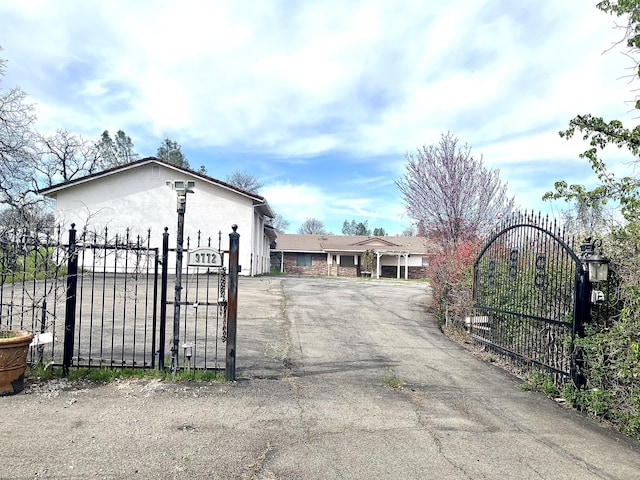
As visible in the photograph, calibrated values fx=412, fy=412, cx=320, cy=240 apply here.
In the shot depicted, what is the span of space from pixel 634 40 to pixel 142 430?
781cm

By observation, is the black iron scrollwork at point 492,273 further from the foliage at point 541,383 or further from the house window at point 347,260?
the house window at point 347,260

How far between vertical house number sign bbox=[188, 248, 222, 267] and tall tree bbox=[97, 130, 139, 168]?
40270 millimetres

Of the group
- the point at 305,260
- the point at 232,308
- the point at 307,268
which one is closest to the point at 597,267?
the point at 232,308

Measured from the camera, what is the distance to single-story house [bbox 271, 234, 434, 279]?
3597 centimetres

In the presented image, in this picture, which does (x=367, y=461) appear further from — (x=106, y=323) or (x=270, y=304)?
(x=270, y=304)

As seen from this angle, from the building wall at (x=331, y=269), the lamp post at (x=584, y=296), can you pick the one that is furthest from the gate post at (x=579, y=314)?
the building wall at (x=331, y=269)

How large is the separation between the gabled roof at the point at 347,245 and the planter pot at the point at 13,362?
104 feet

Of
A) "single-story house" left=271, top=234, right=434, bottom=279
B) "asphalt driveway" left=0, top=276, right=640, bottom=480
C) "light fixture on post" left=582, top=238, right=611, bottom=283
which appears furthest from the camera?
"single-story house" left=271, top=234, right=434, bottom=279

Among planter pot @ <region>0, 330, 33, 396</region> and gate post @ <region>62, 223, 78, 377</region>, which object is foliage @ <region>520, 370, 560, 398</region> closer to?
gate post @ <region>62, 223, 78, 377</region>

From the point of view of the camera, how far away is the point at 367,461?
3359 millimetres

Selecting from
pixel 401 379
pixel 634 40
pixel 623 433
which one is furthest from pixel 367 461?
pixel 634 40

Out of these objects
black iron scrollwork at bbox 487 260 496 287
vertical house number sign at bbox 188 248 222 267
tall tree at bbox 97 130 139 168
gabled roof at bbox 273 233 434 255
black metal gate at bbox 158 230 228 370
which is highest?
tall tree at bbox 97 130 139 168

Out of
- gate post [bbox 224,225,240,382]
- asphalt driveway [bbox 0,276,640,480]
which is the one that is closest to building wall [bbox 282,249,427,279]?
asphalt driveway [bbox 0,276,640,480]

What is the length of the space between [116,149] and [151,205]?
2777 centimetres
